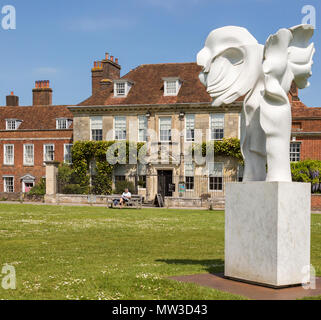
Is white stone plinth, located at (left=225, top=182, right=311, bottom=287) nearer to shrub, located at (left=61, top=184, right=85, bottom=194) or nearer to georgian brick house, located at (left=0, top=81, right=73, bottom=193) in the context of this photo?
shrub, located at (left=61, top=184, right=85, bottom=194)

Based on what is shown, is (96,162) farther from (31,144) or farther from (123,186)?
(31,144)

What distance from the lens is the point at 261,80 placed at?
7383mm

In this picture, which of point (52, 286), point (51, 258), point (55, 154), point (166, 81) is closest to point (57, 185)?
point (55, 154)

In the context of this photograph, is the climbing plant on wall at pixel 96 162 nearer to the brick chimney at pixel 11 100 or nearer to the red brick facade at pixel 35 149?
the red brick facade at pixel 35 149

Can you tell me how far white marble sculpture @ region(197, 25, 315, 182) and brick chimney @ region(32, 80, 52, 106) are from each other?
3861 centimetres

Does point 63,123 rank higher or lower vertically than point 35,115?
lower

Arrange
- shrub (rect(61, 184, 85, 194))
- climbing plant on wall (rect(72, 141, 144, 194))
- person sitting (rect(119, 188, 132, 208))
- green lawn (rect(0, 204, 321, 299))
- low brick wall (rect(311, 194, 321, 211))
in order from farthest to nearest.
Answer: climbing plant on wall (rect(72, 141, 144, 194)), shrub (rect(61, 184, 85, 194)), low brick wall (rect(311, 194, 321, 211)), person sitting (rect(119, 188, 132, 208)), green lawn (rect(0, 204, 321, 299))

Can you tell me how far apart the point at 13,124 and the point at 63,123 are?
15.8 feet

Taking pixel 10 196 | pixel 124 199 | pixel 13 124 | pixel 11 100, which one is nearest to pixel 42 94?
pixel 11 100

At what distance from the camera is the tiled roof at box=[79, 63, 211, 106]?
1374 inches

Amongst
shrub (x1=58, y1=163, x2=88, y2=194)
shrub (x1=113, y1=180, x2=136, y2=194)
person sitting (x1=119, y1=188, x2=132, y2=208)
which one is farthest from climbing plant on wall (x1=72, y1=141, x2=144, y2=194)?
person sitting (x1=119, y1=188, x2=132, y2=208)

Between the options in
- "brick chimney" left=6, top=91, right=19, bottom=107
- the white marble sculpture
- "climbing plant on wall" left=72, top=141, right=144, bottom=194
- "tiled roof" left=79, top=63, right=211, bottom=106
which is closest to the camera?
the white marble sculpture

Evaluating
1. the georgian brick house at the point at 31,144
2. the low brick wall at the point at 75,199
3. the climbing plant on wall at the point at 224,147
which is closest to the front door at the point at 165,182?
the climbing plant on wall at the point at 224,147

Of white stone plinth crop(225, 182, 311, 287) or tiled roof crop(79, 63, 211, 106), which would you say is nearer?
white stone plinth crop(225, 182, 311, 287)
